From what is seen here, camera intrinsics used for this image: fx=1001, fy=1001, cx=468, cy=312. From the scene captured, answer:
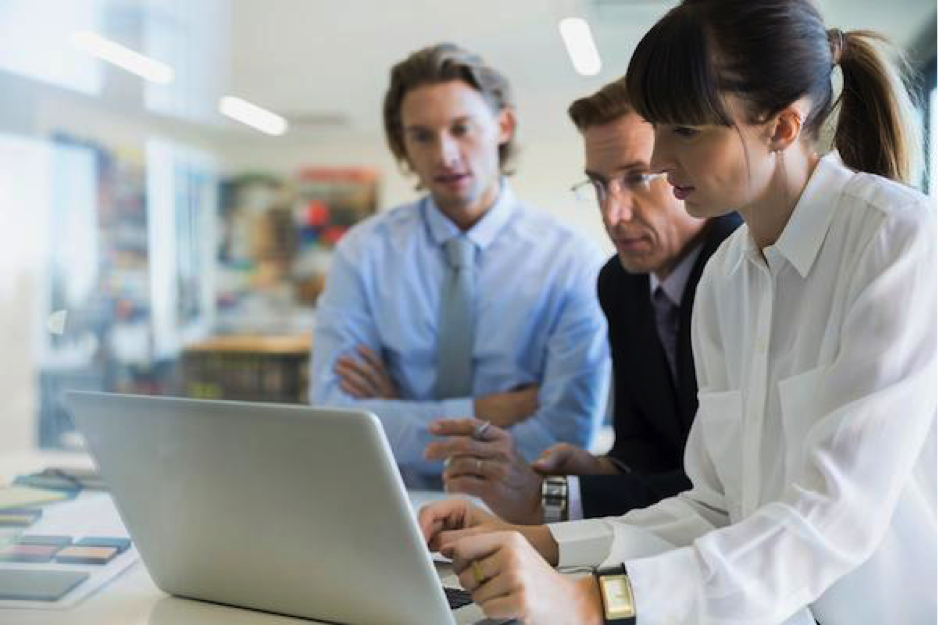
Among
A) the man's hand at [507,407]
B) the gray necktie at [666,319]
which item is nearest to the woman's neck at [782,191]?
the gray necktie at [666,319]

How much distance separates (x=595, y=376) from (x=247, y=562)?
1297mm

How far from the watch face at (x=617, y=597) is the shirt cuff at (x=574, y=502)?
61cm

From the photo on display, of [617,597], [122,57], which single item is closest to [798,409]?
[617,597]

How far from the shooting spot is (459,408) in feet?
7.16

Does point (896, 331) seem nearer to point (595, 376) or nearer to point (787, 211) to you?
point (787, 211)

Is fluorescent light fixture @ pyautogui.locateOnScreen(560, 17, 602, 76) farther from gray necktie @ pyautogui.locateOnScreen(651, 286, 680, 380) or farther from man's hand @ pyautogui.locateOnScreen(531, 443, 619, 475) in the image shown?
man's hand @ pyautogui.locateOnScreen(531, 443, 619, 475)

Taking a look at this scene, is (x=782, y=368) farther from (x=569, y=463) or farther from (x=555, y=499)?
(x=569, y=463)

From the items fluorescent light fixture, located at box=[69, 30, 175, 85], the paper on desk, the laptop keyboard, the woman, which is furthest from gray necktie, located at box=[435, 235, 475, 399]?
fluorescent light fixture, located at box=[69, 30, 175, 85]

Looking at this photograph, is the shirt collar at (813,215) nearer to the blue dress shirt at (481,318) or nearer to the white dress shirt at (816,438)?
→ the white dress shirt at (816,438)

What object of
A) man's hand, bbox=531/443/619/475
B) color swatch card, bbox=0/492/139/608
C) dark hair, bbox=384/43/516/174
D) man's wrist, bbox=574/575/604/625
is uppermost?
dark hair, bbox=384/43/516/174

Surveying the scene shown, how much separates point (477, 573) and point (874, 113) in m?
0.71

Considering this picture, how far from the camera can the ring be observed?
952 millimetres

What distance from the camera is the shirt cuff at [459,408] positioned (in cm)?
217

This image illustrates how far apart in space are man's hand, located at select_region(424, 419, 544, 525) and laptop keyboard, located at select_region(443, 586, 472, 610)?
0.53 metres
